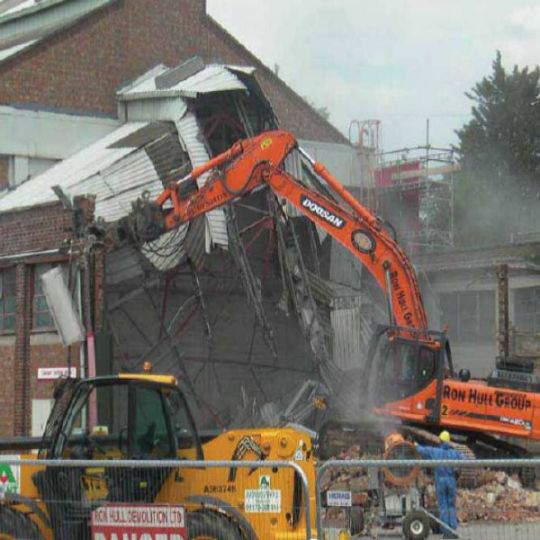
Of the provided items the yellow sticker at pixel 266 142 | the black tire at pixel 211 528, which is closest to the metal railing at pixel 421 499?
the black tire at pixel 211 528

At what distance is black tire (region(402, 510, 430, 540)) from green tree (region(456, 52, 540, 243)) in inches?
1847

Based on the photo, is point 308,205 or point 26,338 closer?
point 308,205

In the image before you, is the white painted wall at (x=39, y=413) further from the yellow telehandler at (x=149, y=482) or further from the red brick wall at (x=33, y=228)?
the yellow telehandler at (x=149, y=482)

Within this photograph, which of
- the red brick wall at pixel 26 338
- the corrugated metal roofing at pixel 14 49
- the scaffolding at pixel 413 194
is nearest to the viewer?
the red brick wall at pixel 26 338

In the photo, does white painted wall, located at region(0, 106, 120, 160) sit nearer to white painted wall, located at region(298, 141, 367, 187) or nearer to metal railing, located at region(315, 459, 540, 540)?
white painted wall, located at region(298, 141, 367, 187)

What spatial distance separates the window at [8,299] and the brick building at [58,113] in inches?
1.1

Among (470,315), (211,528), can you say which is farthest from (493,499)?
(470,315)

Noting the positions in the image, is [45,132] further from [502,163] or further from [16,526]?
[502,163]

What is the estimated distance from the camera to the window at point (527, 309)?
38.0m

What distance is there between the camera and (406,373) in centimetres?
2125

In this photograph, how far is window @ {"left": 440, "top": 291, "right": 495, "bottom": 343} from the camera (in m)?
39.3

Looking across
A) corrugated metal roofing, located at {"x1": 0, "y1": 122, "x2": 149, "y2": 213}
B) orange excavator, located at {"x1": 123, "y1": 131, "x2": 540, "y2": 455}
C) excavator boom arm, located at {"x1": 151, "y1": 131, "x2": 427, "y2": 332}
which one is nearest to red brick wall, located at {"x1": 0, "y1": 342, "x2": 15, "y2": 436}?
corrugated metal roofing, located at {"x1": 0, "y1": 122, "x2": 149, "y2": 213}

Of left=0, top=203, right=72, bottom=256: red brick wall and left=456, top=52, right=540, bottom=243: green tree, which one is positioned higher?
left=456, top=52, right=540, bottom=243: green tree

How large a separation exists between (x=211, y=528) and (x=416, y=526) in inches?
98.3
